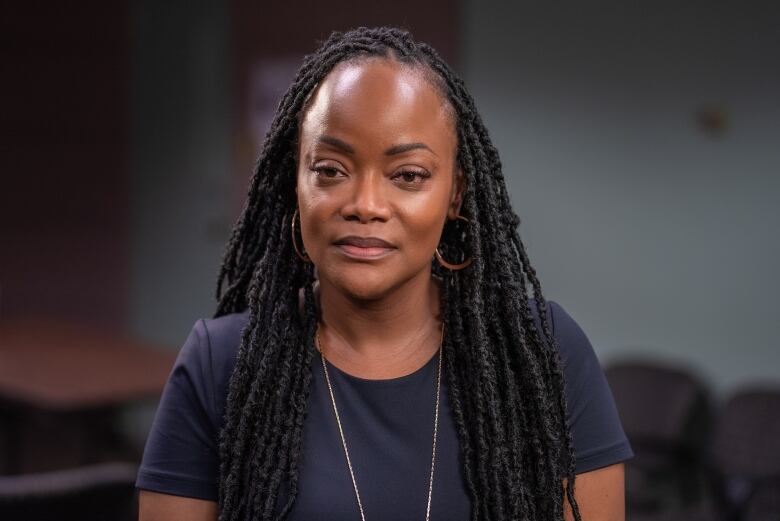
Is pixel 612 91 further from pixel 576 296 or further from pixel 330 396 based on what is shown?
pixel 330 396

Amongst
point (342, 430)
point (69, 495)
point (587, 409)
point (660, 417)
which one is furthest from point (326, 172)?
point (660, 417)

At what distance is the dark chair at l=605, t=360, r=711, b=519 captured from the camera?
382cm

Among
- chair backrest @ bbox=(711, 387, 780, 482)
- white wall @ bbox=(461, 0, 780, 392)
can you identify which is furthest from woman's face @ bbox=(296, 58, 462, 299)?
white wall @ bbox=(461, 0, 780, 392)

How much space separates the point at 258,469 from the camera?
153cm

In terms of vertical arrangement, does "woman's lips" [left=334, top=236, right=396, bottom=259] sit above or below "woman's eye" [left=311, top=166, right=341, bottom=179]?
below

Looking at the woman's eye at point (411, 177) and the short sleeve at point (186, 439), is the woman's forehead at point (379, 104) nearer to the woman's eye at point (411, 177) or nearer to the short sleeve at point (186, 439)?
the woman's eye at point (411, 177)

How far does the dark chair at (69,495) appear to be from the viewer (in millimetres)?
2281

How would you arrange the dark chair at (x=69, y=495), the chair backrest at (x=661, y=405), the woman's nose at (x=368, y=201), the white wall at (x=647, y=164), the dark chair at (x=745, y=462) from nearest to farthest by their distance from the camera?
1. the woman's nose at (x=368, y=201)
2. the dark chair at (x=69, y=495)
3. the dark chair at (x=745, y=462)
4. the chair backrest at (x=661, y=405)
5. the white wall at (x=647, y=164)

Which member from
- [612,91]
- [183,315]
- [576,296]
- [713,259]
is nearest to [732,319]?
[713,259]

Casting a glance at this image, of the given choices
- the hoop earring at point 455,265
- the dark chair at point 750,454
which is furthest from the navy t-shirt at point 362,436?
the dark chair at point 750,454

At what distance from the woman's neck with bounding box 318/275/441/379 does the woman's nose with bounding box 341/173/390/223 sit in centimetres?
16

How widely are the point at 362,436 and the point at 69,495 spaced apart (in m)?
1.07

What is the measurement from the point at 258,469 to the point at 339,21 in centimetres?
392

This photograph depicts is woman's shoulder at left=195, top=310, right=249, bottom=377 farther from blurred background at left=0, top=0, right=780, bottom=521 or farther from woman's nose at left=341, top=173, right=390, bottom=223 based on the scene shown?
blurred background at left=0, top=0, right=780, bottom=521
